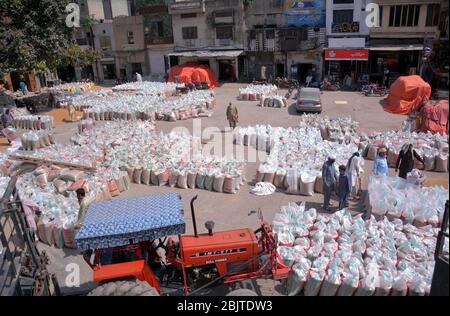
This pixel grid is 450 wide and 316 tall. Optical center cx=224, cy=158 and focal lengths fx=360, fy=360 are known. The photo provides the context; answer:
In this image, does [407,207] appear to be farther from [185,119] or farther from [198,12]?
[198,12]

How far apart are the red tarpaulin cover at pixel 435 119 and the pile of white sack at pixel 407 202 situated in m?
6.81

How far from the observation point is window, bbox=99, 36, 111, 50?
138ft

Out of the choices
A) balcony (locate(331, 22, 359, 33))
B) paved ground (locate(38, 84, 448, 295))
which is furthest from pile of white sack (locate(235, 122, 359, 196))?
balcony (locate(331, 22, 359, 33))

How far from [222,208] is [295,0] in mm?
27351

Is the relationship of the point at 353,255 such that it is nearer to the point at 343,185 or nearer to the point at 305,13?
the point at 343,185

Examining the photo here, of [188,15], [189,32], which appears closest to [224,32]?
[189,32]

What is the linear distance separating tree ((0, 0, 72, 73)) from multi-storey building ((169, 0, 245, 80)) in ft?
46.9

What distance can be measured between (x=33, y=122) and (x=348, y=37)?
24.3m

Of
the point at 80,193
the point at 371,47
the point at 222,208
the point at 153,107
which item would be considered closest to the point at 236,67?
the point at 371,47

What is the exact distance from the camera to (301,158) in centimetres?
1134

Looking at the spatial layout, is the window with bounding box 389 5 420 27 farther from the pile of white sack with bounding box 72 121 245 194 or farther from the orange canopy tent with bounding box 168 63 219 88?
the pile of white sack with bounding box 72 121 245 194

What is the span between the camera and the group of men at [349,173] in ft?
28.7

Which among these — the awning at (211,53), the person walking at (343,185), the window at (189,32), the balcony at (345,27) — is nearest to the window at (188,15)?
the window at (189,32)

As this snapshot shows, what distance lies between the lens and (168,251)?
20.1 feet
